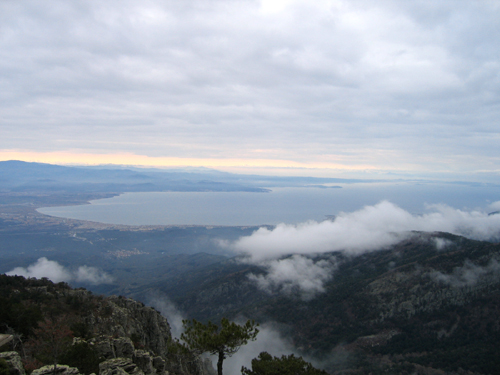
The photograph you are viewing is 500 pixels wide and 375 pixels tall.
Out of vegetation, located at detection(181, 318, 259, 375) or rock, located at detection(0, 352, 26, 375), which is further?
vegetation, located at detection(181, 318, 259, 375)

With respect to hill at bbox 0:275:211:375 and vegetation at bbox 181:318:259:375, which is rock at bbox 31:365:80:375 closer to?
hill at bbox 0:275:211:375

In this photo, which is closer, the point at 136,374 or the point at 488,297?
the point at 136,374

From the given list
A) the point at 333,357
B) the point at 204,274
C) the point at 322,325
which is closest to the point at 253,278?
the point at 204,274

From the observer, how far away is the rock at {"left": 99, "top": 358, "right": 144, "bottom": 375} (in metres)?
15.6

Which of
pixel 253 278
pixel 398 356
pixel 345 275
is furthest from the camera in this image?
pixel 253 278

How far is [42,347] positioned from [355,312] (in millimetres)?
101148

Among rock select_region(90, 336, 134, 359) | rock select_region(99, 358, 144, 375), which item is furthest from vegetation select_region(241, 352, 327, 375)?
rock select_region(99, 358, 144, 375)

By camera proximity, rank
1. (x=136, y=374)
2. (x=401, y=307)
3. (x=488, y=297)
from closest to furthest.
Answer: (x=136, y=374), (x=488, y=297), (x=401, y=307)

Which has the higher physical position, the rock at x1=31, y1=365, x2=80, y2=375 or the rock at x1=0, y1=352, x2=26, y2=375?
the rock at x1=0, y1=352, x2=26, y2=375

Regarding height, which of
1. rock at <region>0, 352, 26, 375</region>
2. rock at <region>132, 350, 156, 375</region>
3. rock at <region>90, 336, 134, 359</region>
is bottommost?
rock at <region>132, 350, 156, 375</region>

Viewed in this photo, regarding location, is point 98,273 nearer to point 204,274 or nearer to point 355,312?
point 204,274

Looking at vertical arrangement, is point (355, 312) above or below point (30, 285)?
below

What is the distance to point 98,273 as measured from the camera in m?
168

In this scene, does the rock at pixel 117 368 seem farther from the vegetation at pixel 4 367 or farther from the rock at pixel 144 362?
the vegetation at pixel 4 367
